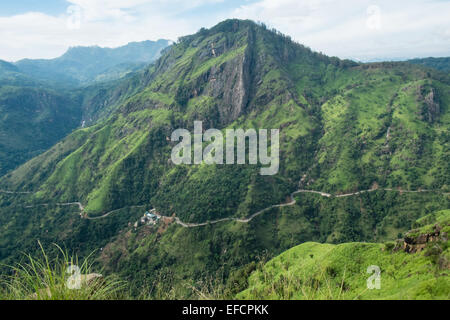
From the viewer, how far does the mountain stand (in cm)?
9969

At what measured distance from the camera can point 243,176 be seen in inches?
5089

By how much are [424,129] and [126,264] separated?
14965cm

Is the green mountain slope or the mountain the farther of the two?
the mountain

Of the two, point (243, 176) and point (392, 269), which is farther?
point (243, 176)

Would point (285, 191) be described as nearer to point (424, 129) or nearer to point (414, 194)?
point (414, 194)

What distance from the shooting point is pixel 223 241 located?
102500 millimetres

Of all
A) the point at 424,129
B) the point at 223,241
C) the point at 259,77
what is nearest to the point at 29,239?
the point at 223,241

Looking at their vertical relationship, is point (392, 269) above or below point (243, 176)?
above

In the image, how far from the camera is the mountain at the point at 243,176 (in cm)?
9969

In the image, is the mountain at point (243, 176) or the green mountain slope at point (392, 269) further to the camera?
the mountain at point (243, 176)
